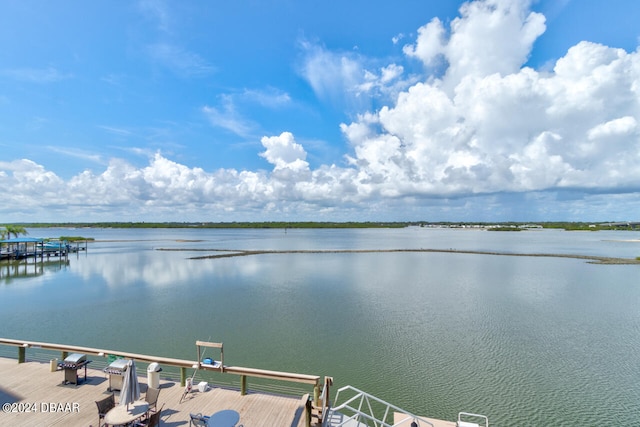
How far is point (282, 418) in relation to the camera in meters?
7.59

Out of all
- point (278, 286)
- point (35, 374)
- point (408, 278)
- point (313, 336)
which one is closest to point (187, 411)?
point (35, 374)

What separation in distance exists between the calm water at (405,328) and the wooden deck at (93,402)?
465 centimetres

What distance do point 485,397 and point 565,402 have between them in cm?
273

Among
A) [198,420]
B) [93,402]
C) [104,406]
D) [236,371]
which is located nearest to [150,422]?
[198,420]

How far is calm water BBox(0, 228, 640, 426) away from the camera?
11.4m

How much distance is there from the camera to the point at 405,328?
18281 mm

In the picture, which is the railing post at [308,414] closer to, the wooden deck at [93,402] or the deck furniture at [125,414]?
the wooden deck at [93,402]

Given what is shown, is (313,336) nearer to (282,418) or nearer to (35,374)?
(282,418)

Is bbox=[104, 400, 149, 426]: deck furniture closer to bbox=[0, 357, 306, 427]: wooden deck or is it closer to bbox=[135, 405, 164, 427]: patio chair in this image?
bbox=[135, 405, 164, 427]: patio chair

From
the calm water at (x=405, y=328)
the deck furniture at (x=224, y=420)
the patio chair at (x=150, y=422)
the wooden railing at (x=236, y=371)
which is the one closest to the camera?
the deck furniture at (x=224, y=420)

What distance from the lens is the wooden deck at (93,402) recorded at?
24.2 ft

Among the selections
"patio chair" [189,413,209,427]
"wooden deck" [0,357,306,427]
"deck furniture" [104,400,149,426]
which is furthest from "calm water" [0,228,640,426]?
"deck furniture" [104,400,149,426]

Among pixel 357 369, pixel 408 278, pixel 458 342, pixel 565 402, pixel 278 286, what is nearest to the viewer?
pixel 565 402

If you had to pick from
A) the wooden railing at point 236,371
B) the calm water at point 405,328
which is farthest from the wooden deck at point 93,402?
the calm water at point 405,328
